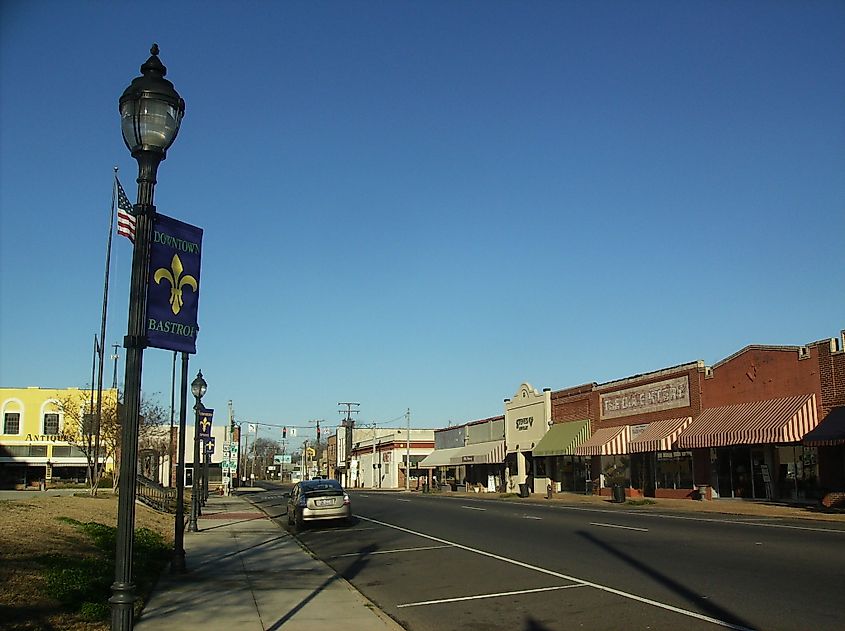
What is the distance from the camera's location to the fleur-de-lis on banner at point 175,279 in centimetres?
691

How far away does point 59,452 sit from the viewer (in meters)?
73.3

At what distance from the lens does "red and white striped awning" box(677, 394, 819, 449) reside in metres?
32.7

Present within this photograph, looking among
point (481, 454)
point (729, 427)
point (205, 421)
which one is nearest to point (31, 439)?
point (481, 454)

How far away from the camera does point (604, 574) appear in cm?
1442

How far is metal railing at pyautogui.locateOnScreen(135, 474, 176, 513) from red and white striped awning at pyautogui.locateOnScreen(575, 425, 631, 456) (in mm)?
23385

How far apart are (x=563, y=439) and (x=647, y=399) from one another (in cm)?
930

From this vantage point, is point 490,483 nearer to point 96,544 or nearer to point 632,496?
point 632,496

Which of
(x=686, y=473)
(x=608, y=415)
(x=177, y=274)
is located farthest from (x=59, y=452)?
(x=177, y=274)

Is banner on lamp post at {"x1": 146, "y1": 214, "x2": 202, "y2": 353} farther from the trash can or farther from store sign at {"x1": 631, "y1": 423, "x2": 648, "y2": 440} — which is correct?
store sign at {"x1": 631, "y1": 423, "x2": 648, "y2": 440}

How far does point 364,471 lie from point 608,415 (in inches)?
2788

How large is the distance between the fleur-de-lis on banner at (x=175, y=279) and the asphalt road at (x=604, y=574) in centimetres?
600

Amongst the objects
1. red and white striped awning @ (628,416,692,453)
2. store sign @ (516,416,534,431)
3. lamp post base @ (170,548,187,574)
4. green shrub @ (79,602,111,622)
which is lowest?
lamp post base @ (170,548,187,574)

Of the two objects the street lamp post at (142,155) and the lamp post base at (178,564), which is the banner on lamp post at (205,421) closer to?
the lamp post base at (178,564)

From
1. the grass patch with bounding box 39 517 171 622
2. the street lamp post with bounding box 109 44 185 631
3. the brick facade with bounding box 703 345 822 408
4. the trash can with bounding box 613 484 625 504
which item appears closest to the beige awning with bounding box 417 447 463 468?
the trash can with bounding box 613 484 625 504
